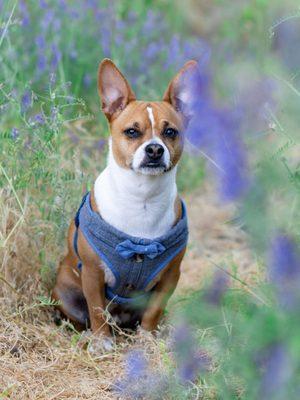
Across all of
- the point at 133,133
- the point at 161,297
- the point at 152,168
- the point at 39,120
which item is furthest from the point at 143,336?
A: the point at 39,120

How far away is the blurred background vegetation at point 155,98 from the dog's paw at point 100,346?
1.48ft

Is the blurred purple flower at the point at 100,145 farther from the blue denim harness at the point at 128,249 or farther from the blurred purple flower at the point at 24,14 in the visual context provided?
the blue denim harness at the point at 128,249

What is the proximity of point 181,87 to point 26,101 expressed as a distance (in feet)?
2.58

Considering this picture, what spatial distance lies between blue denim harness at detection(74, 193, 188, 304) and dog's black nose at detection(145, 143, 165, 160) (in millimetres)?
373

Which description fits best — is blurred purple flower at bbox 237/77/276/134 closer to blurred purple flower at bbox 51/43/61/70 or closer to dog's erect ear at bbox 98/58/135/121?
dog's erect ear at bbox 98/58/135/121

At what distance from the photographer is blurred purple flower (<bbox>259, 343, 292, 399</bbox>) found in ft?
5.84

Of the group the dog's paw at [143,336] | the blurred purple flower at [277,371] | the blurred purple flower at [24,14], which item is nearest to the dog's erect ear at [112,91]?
the dog's paw at [143,336]

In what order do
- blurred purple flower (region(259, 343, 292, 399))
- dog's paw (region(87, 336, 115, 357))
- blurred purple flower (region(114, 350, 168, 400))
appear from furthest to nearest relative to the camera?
dog's paw (region(87, 336, 115, 357))
blurred purple flower (region(114, 350, 168, 400))
blurred purple flower (region(259, 343, 292, 399))

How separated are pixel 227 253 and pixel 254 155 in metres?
2.47

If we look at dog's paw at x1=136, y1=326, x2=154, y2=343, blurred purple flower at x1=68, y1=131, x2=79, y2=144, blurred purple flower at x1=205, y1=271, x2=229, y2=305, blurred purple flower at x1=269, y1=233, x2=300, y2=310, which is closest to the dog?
dog's paw at x1=136, y1=326, x2=154, y2=343

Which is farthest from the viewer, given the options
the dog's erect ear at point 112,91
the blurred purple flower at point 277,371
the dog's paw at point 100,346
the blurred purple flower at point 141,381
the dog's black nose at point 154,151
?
the dog's erect ear at point 112,91

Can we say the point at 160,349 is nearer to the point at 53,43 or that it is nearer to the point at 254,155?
the point at 254,155

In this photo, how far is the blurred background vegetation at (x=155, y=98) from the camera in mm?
2225

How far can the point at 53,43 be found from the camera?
5.56 m
